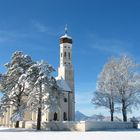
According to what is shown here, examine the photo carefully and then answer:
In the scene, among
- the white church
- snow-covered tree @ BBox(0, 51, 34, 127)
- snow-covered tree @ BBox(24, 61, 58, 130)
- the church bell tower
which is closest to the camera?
snow-covered tree @ BBox(24, 61, 58, 130)

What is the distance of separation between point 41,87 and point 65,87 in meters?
19.2

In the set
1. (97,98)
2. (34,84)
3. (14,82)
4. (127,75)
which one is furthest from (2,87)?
(127,75)

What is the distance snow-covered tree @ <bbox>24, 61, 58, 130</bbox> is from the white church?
14820mm

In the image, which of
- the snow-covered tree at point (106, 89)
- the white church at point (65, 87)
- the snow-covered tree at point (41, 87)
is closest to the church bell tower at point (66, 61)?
the white church at point (65, 87)

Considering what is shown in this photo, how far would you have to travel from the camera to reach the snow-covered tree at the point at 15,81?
166 ft

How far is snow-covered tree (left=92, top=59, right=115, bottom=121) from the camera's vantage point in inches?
2096

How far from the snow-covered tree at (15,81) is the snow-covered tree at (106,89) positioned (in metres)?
13.1

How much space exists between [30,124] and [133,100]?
63.3ft

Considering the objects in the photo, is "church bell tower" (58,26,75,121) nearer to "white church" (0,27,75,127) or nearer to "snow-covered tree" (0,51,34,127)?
"white church" (0,27,75,127)

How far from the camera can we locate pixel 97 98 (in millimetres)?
55531

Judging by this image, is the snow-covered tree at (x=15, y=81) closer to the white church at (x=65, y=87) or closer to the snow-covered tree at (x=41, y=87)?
the snow-covered tree at (x=41, y=87)
